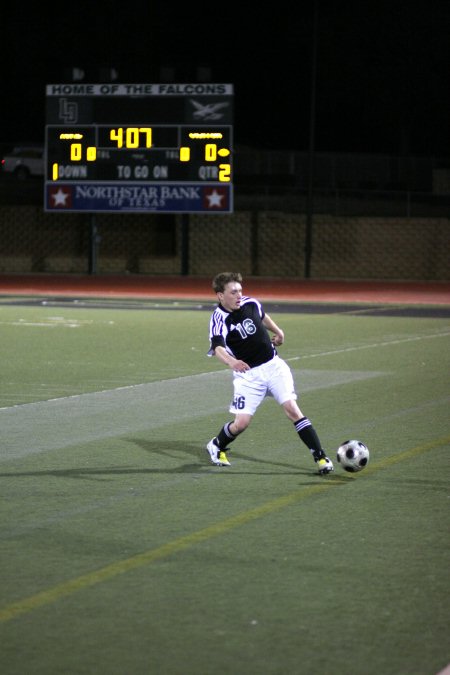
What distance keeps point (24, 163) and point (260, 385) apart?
4997 centimetres

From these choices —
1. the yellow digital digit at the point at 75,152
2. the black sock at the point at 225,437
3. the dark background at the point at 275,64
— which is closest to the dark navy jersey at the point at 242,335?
the black sock at the point at 225,437

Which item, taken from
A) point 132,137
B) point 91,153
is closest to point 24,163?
point 91,153

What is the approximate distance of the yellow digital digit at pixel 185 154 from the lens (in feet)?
132

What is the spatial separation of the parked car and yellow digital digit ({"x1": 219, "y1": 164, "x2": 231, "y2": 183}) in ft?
67.3

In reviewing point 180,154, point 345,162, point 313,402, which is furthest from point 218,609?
point 345,162

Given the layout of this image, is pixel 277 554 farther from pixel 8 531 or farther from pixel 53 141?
pixel 53 141

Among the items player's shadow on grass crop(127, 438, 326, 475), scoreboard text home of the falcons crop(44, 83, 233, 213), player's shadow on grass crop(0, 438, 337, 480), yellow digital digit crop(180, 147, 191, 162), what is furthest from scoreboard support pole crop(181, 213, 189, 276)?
player's shadow on grass crop(0, 438, 337, 480)

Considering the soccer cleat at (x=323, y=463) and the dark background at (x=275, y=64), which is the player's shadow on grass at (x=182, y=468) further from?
the dark background at (x=275, y=64)

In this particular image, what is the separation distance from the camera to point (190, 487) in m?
9.65

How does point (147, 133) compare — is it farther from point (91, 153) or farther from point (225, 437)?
point (225, 437)

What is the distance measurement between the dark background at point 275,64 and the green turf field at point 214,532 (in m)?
54.6

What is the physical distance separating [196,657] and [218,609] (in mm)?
716

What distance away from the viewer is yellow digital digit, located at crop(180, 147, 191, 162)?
4009 centimetres

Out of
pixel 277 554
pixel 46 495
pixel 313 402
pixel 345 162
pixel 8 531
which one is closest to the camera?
pixel 277 554
